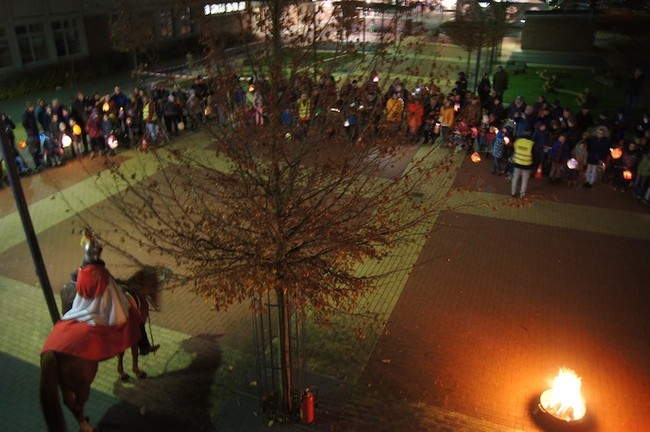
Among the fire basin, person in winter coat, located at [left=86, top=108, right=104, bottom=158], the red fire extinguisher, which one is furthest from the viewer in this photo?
person in winter coat, located at [left=86, top=108, right=104, bottom=158]

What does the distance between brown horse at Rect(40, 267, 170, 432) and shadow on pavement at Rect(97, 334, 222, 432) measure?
47 cm

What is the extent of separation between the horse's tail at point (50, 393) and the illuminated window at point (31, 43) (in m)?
25.4

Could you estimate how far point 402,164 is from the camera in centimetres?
1692

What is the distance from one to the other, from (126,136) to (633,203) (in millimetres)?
15111

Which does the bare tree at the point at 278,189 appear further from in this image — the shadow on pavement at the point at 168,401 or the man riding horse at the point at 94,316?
the shadow on pavement at the point at 168,401

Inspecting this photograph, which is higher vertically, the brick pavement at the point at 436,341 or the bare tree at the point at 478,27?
the bare tree at the point at 478,27

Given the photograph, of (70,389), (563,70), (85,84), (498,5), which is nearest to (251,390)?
(70,389)

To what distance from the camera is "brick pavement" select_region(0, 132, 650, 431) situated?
7.50 meters

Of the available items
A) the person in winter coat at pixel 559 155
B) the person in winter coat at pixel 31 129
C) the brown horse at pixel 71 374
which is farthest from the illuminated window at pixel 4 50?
the person in winter coat at pixel 559 155

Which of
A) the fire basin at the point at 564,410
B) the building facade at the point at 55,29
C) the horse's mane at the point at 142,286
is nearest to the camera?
the fire basin at the point at 564,410

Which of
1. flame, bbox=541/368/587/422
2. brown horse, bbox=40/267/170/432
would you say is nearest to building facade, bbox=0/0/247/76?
brown horse, bbox=40/267/170/432

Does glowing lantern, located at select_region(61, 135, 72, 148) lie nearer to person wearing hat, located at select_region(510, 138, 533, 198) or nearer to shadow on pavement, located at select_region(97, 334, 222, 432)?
shadow on pavement, located at select_region(97, 334, 222, 432)

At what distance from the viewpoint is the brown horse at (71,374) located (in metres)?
6.11

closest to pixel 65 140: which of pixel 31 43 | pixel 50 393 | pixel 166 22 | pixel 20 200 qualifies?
pixel 20 200
